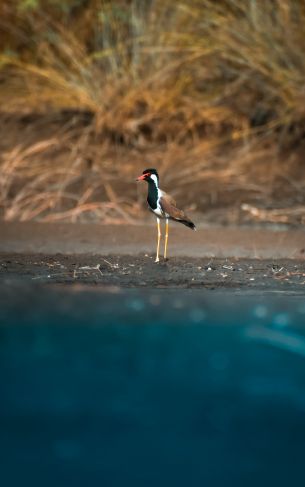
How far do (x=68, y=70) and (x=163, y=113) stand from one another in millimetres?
1248

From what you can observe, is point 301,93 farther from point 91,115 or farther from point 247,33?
point 91,115

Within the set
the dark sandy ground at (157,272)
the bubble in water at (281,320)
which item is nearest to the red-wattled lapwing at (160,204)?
the dark sandy ground at (157,272)

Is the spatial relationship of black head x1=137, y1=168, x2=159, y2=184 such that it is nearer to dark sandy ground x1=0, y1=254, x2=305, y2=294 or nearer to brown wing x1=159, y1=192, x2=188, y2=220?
brown wing x1=159, y1=192, x2=188, y2=220

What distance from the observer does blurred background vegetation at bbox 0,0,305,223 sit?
34.3 feet

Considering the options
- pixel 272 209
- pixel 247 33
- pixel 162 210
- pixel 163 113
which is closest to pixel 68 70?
pixel 163 113

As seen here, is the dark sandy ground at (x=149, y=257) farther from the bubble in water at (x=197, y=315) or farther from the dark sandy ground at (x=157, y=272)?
the bubble in water at (x=197, y=315)

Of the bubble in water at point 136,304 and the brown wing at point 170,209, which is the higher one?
the brown wing at point 170,209

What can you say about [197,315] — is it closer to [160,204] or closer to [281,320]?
[281,320]

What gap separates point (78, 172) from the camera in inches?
436

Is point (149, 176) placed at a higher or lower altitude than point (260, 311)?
higher

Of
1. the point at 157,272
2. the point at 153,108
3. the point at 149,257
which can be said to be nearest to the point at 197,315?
the point at 157,272

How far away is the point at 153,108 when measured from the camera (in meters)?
11.7

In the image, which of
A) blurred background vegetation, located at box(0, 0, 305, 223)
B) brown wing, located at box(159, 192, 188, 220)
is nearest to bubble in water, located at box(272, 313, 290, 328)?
brown wing, located at box(159, 192, 188, 220)

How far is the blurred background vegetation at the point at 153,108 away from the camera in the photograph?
412 inches
